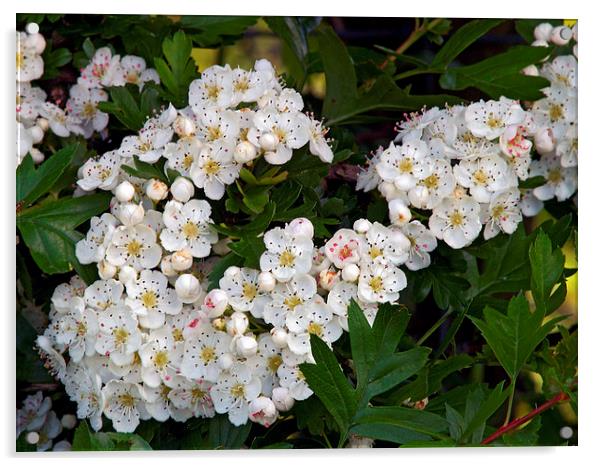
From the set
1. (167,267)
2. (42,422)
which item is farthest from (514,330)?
(42,422)

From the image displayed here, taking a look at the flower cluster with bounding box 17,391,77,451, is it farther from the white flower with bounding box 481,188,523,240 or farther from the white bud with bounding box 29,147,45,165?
the white flower with bounding box 481,188,523,240

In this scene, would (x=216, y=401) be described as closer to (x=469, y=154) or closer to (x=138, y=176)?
(x=138, y=176)

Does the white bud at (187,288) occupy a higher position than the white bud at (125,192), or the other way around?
the white bud at (125,192)

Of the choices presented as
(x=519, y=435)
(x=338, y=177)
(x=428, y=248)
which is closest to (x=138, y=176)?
(x=338, y=177)

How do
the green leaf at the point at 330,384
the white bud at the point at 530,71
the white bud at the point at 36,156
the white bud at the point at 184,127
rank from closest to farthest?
1. the green leaf at the point at 330,384
2. the white bud at the point at 184,127
3. the white bud at the point at 36,156
4. the white bud at the point at 530,71

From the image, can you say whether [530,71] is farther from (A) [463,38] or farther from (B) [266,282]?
(B) [266,282]

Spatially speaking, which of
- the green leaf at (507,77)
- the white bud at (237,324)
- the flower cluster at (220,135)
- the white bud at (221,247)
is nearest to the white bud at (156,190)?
the flower cluster at (220,135)

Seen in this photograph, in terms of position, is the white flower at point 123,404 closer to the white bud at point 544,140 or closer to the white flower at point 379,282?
the white flower at point 379,282
